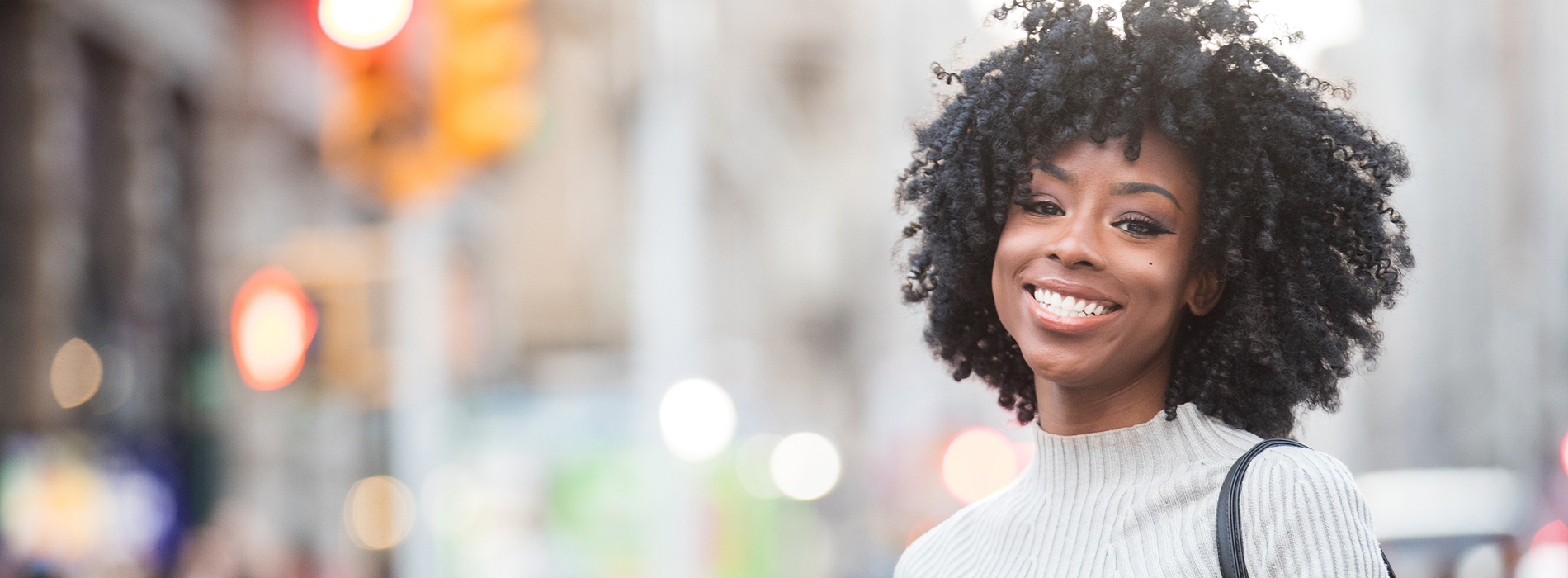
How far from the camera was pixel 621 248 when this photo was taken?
17.8m

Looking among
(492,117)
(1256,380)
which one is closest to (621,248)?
(492,117)

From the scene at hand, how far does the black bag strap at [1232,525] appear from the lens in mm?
1711

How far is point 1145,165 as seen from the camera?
189cm

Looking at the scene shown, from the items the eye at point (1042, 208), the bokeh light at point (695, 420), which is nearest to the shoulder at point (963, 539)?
the eye at point (1042, 208)

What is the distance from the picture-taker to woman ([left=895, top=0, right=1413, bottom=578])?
187cm

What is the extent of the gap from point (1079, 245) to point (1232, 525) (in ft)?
1.54

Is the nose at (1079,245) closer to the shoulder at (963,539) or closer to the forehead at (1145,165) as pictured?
the forehead at (1145,165)

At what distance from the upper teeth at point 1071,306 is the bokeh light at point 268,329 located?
10.2m

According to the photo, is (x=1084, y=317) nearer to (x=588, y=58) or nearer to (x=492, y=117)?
(x=492, y=117)

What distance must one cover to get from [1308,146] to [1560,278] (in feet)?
53.7

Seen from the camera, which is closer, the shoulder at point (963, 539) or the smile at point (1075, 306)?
the smile at point (1075, 306)

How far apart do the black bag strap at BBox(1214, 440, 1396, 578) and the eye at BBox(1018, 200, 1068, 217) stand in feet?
1.57

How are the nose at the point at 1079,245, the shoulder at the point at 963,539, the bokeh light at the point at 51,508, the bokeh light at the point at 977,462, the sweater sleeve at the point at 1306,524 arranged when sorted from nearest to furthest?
the sweater sleeve at the point at 1306,524
the nose at the point at 1079,245
the shoulder at the point at 963,539
the bokeh light at the point at 51,508
the bokeh light at the point at 977,462

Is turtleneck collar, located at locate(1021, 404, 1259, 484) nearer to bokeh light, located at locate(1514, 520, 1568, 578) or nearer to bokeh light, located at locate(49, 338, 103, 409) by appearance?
bokeh light, located at locate(1514, 520, 1568, 578)
